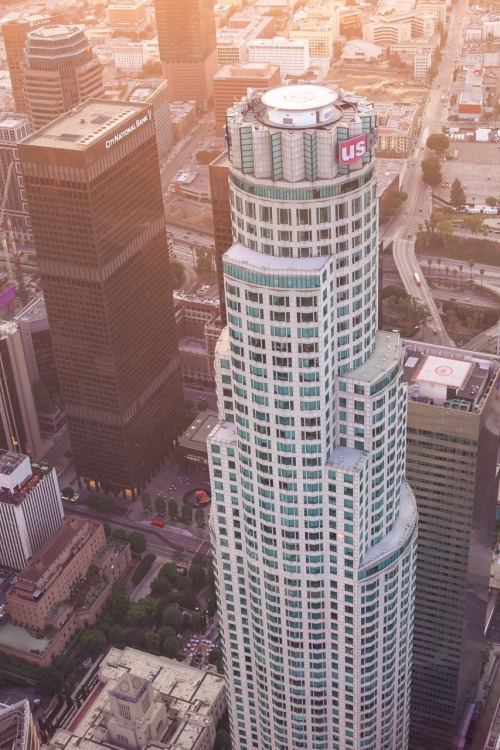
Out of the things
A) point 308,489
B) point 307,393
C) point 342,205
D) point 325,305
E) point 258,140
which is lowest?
point 308,489

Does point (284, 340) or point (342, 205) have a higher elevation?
point (342, 205)

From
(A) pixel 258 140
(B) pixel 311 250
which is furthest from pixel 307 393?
(A) pixel 258 140

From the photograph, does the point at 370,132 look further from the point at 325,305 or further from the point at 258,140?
the point at 325,305

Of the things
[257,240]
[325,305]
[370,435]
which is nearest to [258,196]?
[257,240]

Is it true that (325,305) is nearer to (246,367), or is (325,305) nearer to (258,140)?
(246,367)

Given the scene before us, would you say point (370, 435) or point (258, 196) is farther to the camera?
point (370, 435)

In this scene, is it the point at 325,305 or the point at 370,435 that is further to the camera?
the point at 370,435
